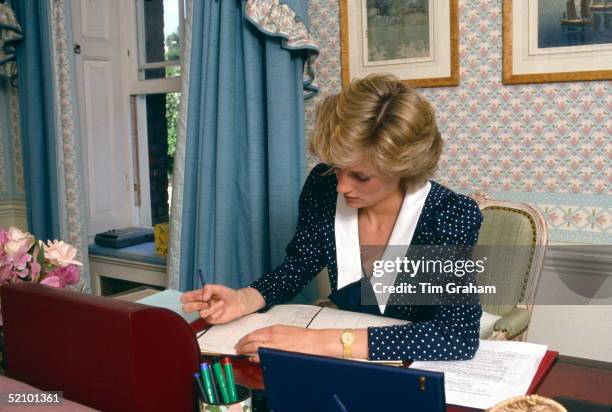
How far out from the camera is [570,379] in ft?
3.80

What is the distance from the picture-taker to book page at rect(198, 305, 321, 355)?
4.39 feet

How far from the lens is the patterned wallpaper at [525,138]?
2.17 metres

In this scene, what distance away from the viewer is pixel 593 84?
83.9 inches

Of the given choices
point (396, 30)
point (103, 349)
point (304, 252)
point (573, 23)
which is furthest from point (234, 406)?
point (396, 30)

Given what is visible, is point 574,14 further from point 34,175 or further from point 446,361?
point 34,175

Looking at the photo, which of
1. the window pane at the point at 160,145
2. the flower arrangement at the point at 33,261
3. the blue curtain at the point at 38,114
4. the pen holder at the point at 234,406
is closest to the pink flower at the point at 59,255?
the flower arrangement at the point at 33,261

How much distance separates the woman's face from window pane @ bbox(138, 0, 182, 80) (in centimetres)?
212

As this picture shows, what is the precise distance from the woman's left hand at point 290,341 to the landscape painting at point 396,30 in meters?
1.47

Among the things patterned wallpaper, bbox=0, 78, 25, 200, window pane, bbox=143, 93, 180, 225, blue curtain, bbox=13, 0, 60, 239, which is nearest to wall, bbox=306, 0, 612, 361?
window pane, bbox=143, 93, 180, 225

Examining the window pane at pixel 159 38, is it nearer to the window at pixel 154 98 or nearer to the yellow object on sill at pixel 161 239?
the window at pixel 154 98

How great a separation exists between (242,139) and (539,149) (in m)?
1.16

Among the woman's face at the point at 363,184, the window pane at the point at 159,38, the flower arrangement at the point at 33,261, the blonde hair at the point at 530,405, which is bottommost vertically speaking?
the blonde hair at the point at 530,405

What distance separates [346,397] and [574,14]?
1.79m

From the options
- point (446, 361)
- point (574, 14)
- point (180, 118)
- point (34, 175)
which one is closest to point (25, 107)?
point (34, 175)
